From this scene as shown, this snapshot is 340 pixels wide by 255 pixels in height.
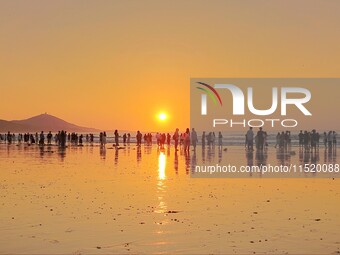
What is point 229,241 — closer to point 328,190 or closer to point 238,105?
point 328,190

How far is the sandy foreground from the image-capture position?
35.7ft

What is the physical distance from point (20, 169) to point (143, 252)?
20.0 m

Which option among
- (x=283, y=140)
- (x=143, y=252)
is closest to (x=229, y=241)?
(x=143, y=252)

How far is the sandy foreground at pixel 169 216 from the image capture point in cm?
1088

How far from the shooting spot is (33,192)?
18953mm

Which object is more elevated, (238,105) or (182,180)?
(238,105)

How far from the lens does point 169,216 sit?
46.4 ft

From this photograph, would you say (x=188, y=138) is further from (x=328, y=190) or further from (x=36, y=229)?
(x=36, y=229)

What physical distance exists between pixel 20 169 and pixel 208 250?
2019 centimetres

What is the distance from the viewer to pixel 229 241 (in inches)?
444

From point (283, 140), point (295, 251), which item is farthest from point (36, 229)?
point (283, 140)

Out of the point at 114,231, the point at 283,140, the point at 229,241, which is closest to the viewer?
the point at 229,241

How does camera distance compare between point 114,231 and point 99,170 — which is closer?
point 114,231

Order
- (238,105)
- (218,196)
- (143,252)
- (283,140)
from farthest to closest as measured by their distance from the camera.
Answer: (283,140), (238,105), (218,196), (143,252)
